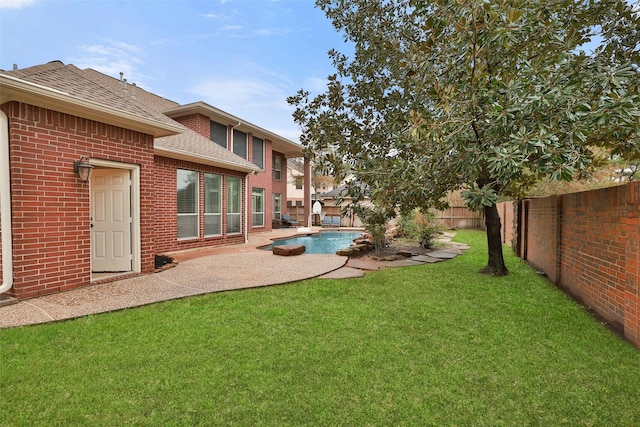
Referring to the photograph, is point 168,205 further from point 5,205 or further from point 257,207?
point 257,207

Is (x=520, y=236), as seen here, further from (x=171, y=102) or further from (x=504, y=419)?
(x=171, y=102)

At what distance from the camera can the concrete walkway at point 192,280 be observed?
4207 mm

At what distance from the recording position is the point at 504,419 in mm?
2148

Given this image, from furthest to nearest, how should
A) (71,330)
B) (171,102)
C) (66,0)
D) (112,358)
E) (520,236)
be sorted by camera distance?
(171,102)
(520,236)
(66,0)
(71,330)
(112,358)

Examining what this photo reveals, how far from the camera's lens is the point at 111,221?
6418 millimetres

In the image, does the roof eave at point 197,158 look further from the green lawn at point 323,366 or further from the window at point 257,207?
the green lawn at point 323,366

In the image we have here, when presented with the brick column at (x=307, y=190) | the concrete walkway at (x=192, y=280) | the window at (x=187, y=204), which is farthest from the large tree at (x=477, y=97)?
the brick column at (x=307, y=190)

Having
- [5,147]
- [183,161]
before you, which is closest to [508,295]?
[5,147]

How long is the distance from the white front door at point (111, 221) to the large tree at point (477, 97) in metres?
3.75

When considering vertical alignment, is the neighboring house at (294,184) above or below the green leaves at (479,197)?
above

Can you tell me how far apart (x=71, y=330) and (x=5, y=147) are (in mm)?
2729

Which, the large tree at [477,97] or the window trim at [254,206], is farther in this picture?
the window trim at [254,206]

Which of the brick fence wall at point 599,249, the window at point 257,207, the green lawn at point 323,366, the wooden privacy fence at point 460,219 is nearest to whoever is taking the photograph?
the green lawn at point 323,366

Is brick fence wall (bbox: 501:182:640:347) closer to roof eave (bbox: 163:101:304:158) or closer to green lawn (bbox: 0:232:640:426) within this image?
green lawn (bbox: 0:232:640:426)
